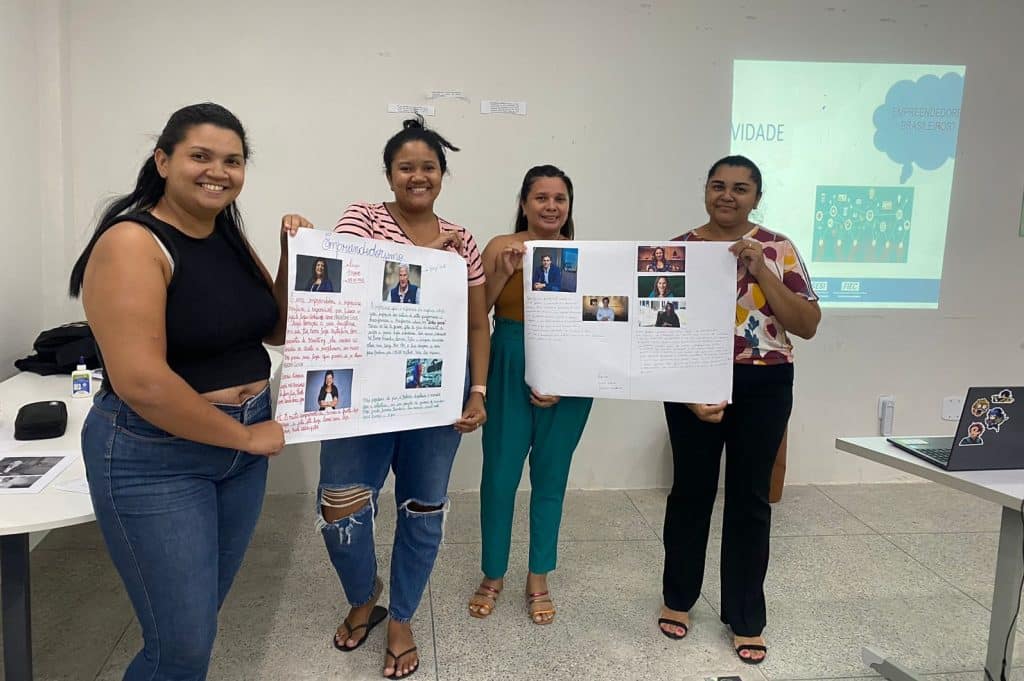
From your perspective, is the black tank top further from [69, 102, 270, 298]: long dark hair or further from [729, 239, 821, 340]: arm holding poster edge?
[729, 239, 821, 340]: arm holding poster edge

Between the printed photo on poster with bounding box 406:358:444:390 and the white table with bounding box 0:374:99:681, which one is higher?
the printed photo on poster with bounding box 406:358:444:390

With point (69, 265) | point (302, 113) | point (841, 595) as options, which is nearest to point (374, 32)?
point (302, 113)

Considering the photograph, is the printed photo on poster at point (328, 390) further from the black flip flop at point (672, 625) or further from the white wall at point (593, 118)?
the white wall at point (593, 118)

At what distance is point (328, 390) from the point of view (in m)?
1.50

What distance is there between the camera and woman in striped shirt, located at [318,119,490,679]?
5.45 feet

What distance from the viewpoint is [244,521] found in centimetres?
136

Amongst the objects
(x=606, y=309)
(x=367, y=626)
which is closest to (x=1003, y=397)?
(x=606, y=309)

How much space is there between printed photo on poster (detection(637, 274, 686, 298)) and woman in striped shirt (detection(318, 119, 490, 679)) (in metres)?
0.45

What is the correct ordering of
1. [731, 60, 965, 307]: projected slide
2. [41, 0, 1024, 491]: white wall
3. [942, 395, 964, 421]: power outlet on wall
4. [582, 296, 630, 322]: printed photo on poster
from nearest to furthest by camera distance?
1. [582, 296, 630, 322]: printed photo on poster
2. [41, 0, 1024, 491]: white wall
3. [731, 60, 965, 307]: projected slide
4. [942, 395, 964, 421]: power outlet on wall

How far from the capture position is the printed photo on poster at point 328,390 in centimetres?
146

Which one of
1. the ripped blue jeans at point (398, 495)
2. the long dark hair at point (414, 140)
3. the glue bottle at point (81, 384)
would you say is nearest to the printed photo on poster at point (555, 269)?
the long dark hair at point (414, 140)

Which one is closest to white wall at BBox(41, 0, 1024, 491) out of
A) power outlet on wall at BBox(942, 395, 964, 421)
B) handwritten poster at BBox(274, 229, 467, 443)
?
power outlet on wall at BBox(942, 395, 964, 421)

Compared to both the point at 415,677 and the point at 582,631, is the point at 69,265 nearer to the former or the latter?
the point at 415,677

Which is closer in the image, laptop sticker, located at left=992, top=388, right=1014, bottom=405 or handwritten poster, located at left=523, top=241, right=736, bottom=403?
laptop sticker, located at left=992, top=388, right=1014, bottom=405
